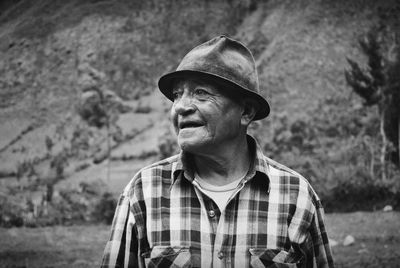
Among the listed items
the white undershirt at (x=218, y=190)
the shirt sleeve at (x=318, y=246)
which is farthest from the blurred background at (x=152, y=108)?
the white undershirt at (x=218, y=190)

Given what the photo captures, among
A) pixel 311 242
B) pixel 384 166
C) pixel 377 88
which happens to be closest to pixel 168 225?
pixel 311 242

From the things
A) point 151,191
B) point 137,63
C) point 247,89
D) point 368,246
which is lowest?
point 368,246

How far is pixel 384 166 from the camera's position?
1175 cm

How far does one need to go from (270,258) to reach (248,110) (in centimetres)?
92

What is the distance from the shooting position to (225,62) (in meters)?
2.51

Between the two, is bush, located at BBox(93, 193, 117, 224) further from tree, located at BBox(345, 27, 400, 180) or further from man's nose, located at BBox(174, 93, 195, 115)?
man's nose, located at BBox(174, 93, 195, 115)

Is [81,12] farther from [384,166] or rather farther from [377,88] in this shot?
[384,166]

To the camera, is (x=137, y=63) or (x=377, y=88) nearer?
(x=377, y=88)

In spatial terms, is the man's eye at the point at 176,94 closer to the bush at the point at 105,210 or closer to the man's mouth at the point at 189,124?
the man's mouth at the point at 189,124

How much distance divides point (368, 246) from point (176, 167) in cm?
590

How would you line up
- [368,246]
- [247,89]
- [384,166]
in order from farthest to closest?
[384,166]
[368,246]
[247,89]

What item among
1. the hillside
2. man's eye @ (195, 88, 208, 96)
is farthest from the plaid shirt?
the hillside

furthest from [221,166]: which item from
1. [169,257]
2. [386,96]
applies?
[386,96]

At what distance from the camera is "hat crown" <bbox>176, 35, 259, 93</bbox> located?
8.15 feet
